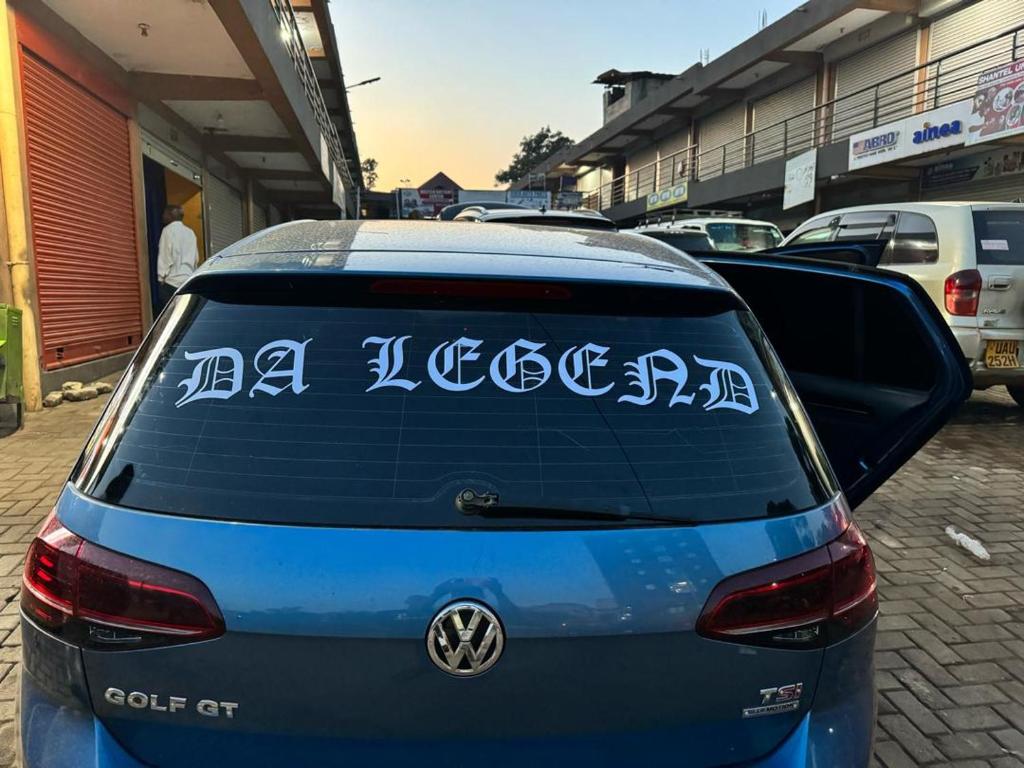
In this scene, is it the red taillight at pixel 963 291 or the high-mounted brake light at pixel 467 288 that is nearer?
the high-mounted brake light at pixel 467 288

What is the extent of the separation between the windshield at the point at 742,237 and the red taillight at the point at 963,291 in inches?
233

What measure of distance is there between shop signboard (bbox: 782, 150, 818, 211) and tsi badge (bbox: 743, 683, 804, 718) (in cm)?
1934

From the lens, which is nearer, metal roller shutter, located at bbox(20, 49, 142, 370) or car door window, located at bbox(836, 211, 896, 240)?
car door window, located at bbox(836, 211, 896, 240)

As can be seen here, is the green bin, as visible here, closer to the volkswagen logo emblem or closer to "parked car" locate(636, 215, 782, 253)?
the volkswagen logo emblem

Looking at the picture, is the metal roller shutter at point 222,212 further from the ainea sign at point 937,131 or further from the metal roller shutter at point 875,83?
the metal roller shutter at point 875,83

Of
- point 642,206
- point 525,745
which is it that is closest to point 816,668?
point 525,745

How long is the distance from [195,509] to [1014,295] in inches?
287

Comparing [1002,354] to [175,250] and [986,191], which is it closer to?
[175,250]

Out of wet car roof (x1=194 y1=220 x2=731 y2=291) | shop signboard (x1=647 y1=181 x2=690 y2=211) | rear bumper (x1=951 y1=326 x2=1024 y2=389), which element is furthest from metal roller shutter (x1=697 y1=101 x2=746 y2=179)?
wet car roof (x1=194 y1=220 x2=731 y2=291)

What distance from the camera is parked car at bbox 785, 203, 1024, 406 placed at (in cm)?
654

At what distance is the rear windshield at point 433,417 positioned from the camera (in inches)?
56.4

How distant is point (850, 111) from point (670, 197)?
819 cm

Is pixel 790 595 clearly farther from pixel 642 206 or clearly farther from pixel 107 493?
pixel 642 206

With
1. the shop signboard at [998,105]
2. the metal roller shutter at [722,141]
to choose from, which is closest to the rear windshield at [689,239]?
the shop signboard at [998,105]
